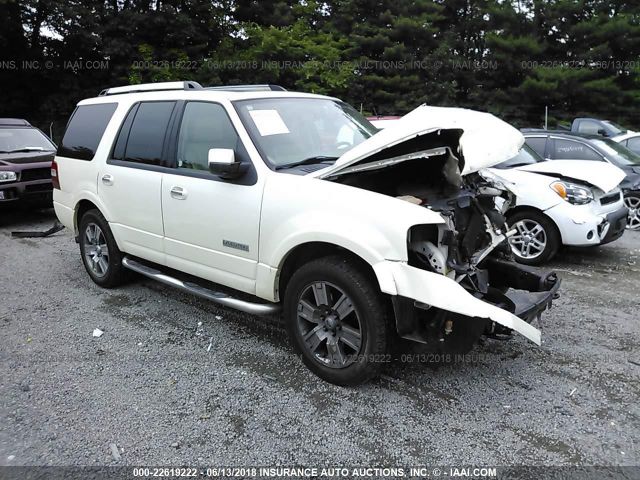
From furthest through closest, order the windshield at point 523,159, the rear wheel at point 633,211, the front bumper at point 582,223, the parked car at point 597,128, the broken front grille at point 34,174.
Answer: the parked car at point 597,128 → the broken front grille at point 34,174 → the rear wheel at point 633,211 → the windshield at point 523,159 → the front bumper at point 582,223

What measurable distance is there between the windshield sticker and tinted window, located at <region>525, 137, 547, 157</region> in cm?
544

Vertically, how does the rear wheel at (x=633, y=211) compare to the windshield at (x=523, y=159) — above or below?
below

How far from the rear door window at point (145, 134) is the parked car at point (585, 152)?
5.88m

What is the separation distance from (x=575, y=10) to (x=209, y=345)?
2667 cm

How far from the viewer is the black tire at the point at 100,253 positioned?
202 inches

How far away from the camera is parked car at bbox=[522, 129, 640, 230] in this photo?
314 inches

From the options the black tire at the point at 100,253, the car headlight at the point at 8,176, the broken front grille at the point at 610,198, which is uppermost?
the broken front grille at the point at 610,198

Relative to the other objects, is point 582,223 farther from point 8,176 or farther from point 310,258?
point 8,176

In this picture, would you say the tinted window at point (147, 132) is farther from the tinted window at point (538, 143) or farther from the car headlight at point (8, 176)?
the tinted window at point (538, 143)

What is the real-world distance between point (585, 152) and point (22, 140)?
10216 millimetres

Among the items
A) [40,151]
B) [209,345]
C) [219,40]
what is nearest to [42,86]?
[219,40]

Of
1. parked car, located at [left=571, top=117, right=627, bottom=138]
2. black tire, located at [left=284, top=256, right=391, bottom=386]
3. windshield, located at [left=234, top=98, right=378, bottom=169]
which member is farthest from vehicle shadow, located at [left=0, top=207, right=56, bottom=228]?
parked car, located at [left=571, top=117, right=627, bottom=138]

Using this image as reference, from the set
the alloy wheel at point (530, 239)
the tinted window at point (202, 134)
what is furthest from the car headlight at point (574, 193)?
the tinted window at point (202, 134)

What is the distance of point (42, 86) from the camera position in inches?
814
